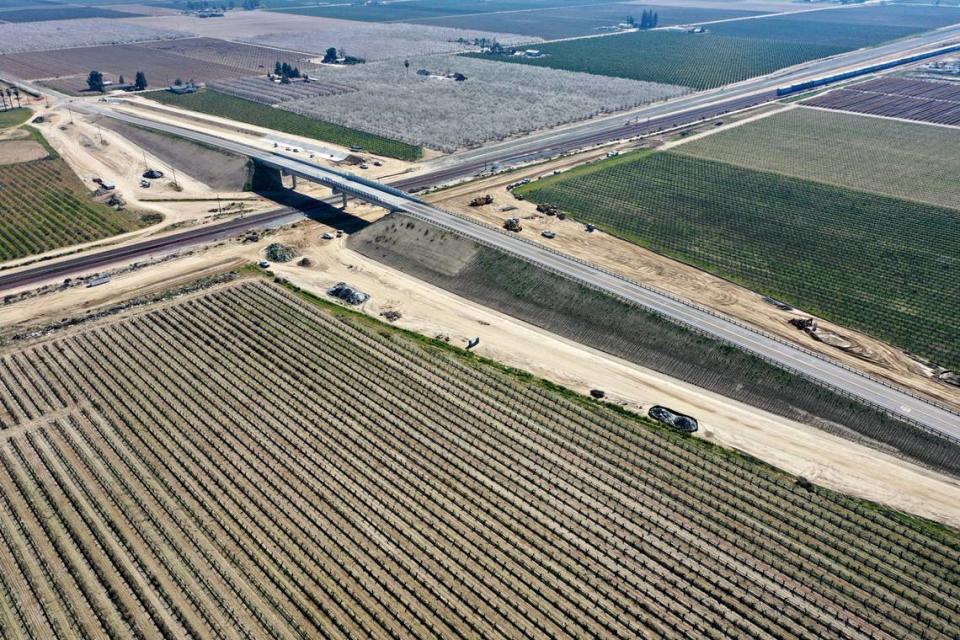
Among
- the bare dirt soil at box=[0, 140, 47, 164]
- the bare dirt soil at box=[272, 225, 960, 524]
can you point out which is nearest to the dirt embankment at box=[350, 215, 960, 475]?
the bare dirt soil at box=[272, 225, 960, 524]

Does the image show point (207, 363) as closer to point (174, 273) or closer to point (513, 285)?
point (174, 273)

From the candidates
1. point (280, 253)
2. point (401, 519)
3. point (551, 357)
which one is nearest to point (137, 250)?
point (280, 253)

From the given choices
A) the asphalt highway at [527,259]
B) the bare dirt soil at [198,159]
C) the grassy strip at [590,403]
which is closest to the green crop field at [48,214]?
the asphalt highway at [527,259]

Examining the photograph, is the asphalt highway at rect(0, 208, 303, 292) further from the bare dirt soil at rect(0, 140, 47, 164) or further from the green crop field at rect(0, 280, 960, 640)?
the bare dirt soil at rect(0, 140, 47, 164)

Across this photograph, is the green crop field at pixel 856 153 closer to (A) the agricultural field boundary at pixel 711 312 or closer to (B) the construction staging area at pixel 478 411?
(B) the construction staging area at pixel 478 411

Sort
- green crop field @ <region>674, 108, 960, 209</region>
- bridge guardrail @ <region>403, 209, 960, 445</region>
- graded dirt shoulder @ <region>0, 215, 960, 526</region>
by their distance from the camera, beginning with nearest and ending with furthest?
graded dirt shoulder @ <region>0, 215, 960, 526</region> < bridge guardrail @ <region>403, 209, 960, 445</region> < green crop field @ <region>674, 108, 960, 209</region>

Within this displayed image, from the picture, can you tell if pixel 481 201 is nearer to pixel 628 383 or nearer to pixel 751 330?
pixel 628 383
